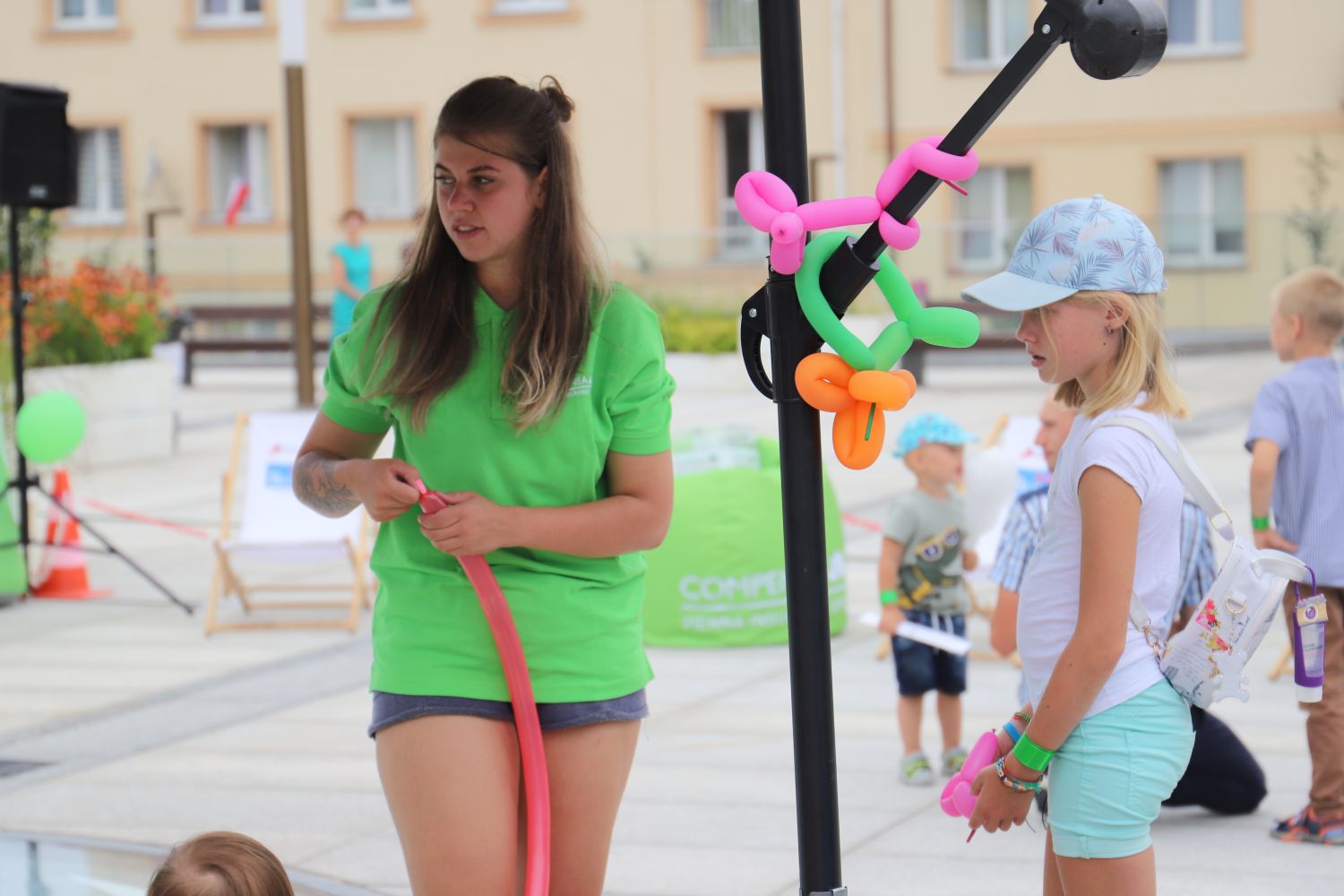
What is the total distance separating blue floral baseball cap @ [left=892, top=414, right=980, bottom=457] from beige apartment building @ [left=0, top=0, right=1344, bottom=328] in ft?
63.8

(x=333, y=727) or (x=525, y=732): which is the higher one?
(x=525, y=732)

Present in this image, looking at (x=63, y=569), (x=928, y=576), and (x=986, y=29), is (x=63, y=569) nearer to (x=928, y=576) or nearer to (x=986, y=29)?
(x=928, y=576)

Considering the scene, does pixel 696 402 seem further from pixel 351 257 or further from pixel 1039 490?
pixel 1039 490

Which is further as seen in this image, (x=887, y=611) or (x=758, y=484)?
(x=758, y=484)

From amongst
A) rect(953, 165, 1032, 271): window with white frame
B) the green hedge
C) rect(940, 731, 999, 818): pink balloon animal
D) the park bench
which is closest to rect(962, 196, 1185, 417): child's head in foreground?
rect(940, 731, 999, 818): pink balloon animal

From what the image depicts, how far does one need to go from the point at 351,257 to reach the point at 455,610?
1498 centimetres

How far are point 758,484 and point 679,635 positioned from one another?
70 cm

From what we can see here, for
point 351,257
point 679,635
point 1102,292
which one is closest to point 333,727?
point 679,635

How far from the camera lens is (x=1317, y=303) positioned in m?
4.89

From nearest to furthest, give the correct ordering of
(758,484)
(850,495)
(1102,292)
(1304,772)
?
(1102,292) → (1304,772) → (758,484) → (850,495)

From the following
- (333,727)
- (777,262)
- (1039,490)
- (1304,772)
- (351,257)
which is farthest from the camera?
(351,257)

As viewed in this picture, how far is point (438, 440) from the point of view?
9.04 feet

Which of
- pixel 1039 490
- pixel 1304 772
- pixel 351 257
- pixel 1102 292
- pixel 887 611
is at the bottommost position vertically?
pixel 1304 772

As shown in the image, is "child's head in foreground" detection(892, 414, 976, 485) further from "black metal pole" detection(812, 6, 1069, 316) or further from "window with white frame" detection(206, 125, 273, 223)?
"window with white frame" detection(206, 125, 273, 223)
